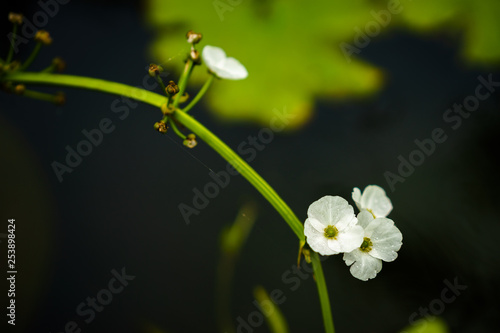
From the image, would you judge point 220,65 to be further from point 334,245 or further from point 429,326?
point 429,326

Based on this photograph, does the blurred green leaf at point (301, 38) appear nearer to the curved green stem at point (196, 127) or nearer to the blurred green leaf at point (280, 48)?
the blurred green leaf at point (280, 48)

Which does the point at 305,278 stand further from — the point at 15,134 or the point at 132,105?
the point at 15,134

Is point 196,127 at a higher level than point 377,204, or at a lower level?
higher

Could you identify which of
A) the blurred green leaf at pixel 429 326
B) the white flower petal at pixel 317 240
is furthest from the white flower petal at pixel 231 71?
the blurred green leaf at pixel 429 326

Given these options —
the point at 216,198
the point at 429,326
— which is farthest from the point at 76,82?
the point at 429,326

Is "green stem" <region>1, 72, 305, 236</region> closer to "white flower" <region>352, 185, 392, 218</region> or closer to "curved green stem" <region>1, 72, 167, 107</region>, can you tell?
"curved green stem" <region>1, 72, 167, 107</region>

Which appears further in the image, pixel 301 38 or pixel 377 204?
pixel 301 38
